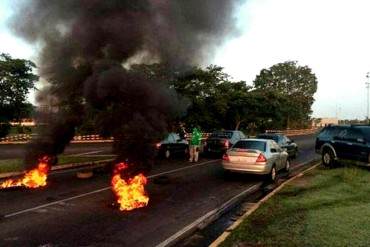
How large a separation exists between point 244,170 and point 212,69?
2749 cm

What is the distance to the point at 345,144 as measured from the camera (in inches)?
794

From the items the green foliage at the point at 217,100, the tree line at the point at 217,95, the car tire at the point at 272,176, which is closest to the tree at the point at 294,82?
the tree line at the point at 217,95

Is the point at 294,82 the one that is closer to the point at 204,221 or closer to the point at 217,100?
the point at 217,100

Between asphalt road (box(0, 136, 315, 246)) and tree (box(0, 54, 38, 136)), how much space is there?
617 centimetres

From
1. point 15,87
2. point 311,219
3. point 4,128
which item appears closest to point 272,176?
point 311,219

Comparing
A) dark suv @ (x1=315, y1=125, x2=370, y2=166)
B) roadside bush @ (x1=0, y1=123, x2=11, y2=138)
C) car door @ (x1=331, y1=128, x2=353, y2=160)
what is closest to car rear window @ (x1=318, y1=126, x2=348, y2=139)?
dark suv @ (x1=315, y1=125, x2=370, y2=166)

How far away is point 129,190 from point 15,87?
12.4 meters

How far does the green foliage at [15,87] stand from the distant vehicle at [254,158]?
980 cm

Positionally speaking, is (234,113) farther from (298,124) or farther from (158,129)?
(298,124)

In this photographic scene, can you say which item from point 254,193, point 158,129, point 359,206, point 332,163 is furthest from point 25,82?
point 359,206

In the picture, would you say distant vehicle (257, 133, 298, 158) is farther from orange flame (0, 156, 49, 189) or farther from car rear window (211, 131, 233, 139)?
orange flame (0, 156, 49, 189)

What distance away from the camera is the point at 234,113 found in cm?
5112

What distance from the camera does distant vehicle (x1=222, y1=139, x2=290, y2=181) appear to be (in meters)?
16.0

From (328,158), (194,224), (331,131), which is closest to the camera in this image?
(194,224)
